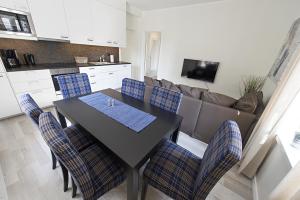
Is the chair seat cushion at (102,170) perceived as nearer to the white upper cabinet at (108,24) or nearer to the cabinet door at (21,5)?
the cabinet door at (21,5)

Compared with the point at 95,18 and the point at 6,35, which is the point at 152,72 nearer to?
the point at 95,18

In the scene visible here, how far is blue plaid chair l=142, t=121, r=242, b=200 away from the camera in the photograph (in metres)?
0.71

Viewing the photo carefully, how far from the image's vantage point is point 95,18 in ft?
10.0

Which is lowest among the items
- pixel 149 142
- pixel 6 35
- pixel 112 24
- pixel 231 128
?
pixel 149 142

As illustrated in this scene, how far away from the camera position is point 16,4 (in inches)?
78.5

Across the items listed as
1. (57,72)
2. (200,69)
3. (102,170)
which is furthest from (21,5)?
(200,69)

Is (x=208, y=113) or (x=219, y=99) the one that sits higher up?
(x=219, y=99)

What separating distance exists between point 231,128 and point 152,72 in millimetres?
5768

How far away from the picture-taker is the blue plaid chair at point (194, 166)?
71 centimetres

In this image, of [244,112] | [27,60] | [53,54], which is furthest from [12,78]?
[244,112]

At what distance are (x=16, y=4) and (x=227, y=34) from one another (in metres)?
4.17

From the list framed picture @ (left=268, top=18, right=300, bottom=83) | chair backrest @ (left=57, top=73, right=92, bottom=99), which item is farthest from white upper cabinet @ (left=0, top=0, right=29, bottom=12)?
framed picture @ (left=268, top=18, right=300, bottom=83)

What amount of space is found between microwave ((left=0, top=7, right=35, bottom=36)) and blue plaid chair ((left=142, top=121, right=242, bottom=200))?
2.99m

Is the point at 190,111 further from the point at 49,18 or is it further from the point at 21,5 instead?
the point at 21,5
